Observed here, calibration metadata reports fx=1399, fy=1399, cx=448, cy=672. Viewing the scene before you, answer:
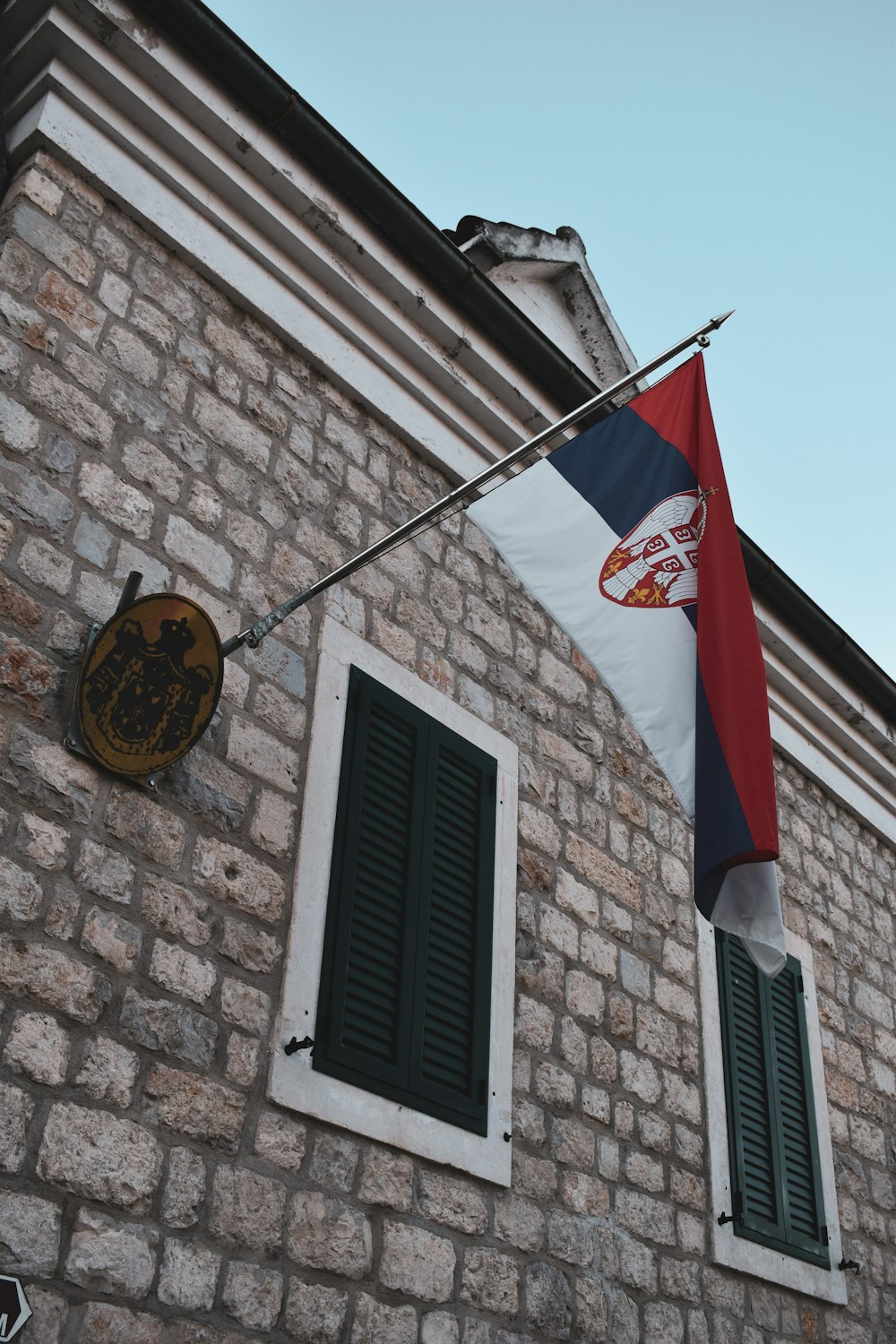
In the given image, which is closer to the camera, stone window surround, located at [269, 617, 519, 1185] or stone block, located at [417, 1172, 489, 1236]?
stone window surround, located at [269, 617, 519, 1185]

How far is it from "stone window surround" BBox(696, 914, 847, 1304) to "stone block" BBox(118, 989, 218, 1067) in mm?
2621

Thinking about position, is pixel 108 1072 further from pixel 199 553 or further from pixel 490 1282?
pixel 199 553

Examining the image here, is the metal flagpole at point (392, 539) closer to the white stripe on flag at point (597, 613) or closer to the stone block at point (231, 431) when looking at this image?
the white stripe on flag at point (597, 613)

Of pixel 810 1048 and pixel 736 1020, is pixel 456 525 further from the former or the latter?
pixel 810 1048

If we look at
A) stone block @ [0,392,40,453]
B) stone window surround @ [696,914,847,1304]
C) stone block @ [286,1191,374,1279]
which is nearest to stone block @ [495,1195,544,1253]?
stone block @ [286,1191,374,1279]

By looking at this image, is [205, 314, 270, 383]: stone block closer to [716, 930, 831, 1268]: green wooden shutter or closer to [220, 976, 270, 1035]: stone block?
[220, 976, 270, 1035]: stone block

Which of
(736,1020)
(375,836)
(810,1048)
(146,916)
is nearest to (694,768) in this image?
(375,836)

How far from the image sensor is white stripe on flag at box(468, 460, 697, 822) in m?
4.28

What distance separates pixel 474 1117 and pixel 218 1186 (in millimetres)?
1112

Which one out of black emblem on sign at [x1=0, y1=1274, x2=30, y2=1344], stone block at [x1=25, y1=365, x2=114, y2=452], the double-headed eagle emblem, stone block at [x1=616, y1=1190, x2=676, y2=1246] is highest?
stone block at [x1=25, y1=365, x2=114, y2=452]

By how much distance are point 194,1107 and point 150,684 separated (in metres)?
1.18

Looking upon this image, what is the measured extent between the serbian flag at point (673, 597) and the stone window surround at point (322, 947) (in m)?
0.88

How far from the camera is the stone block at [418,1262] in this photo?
4191 mm

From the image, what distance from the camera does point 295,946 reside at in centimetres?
430
